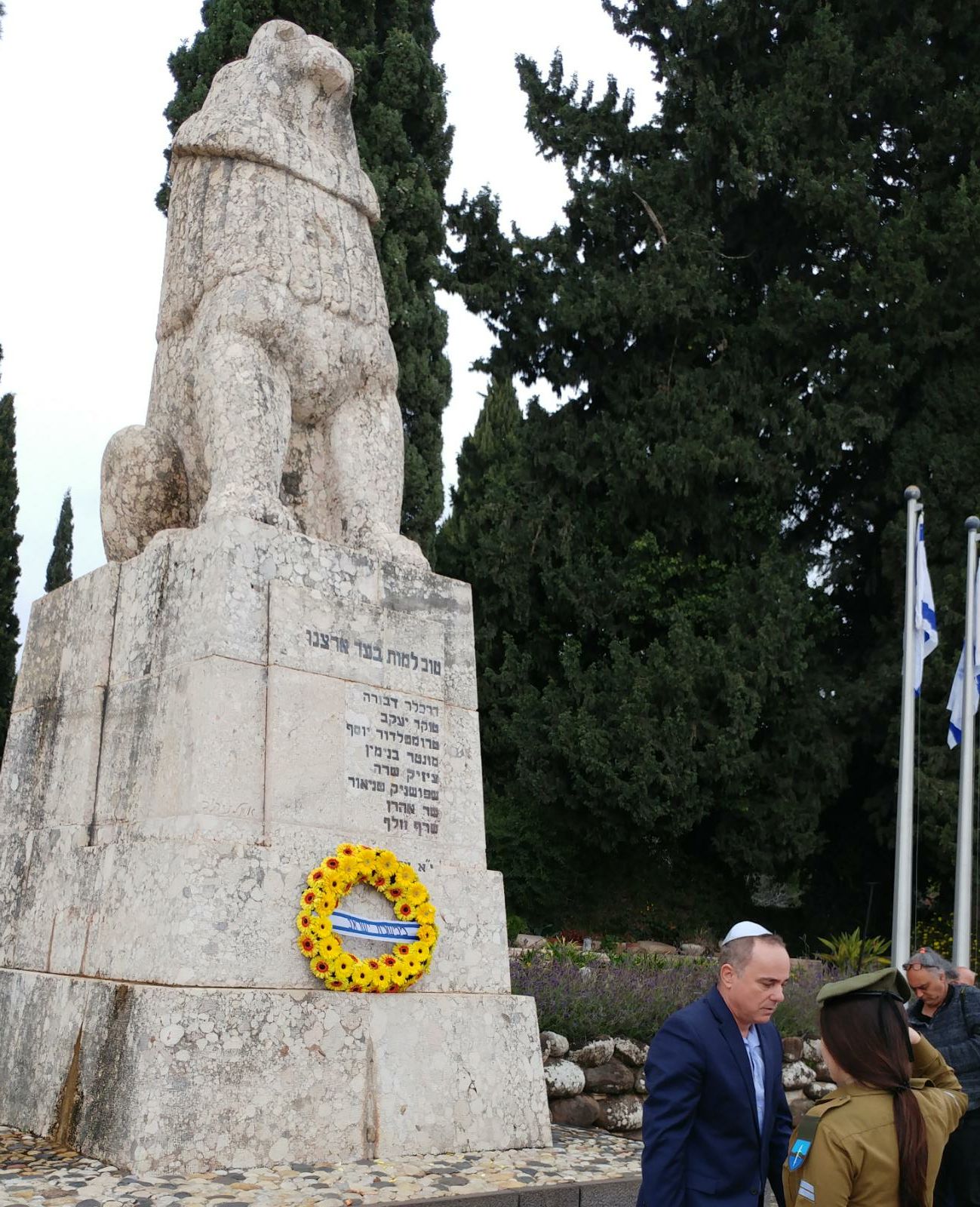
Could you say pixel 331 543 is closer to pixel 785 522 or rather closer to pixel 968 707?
pixel 968 707

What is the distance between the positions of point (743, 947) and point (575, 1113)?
155 inches

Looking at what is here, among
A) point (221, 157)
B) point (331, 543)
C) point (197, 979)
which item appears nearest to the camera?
point (197, 979)

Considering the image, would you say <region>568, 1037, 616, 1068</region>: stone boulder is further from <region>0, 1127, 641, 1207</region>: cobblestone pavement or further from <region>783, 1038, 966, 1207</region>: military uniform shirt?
<region>783, 1038, 966, 1207</region>: military uniform shirt

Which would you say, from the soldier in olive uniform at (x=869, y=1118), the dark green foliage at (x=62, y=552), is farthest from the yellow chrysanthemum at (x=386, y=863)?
the dark green foliage at (x=62, y=552)

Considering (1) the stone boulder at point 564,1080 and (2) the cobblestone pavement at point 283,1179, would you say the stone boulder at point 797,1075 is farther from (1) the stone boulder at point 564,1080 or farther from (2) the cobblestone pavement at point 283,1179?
(2) the cobblestone pavement at point 283,1179

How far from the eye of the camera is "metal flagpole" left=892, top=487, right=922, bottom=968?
10.3 meters

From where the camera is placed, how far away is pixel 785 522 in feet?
61.1

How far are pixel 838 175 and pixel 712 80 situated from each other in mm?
2293

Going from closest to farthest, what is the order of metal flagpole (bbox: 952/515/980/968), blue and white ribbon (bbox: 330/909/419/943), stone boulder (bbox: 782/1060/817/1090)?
blue and white ribbon (bbox: 330/909/419/943)
stone boulder (bbox: 782/1060/817/1090)
metal flagpole (bbox: 952/515/980/968)

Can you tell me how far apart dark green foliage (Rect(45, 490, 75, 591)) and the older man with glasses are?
74.0 feet

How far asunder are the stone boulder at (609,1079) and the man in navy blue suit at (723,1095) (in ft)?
12.6

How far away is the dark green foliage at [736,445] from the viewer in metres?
15.6

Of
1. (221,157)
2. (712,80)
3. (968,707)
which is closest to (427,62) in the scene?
(712,80)

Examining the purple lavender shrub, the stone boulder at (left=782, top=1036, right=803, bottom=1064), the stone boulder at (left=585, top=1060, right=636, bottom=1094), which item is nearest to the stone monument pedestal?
the purple lavender shrub
